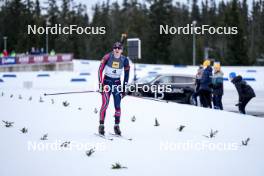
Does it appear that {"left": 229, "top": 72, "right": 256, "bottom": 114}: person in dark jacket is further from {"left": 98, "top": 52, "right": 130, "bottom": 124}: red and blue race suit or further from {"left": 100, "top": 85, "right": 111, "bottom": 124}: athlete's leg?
{"left": 100, "top": 85, "right": 111, "bottom": 124}: athlete's leg

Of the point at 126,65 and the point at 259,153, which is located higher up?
the point at 126,65

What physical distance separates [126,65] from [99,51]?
69.9 meters

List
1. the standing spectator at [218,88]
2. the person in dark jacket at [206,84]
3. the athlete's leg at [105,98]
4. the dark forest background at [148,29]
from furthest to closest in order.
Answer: the dark forest background at [148,29] → the person in dark jacket at [206,84] → the standing spectator at [218,88] → the athlete's leg at [105,98]

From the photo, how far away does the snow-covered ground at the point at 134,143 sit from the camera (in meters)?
6.57

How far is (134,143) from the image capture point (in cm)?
811

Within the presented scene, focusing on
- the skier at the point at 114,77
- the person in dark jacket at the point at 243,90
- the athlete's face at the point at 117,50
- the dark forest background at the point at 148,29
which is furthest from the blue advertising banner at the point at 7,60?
the athlete's face at the point at 117,50

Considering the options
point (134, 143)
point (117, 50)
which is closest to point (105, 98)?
point (117, 50)

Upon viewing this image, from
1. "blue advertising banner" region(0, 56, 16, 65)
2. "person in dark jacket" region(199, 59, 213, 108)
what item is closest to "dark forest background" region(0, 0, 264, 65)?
"blue advertising banner" region(0, 56, 16, 65)

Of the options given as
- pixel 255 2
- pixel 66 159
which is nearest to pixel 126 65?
pixel 66 159

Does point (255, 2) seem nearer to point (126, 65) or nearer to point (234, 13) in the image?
point (234, 13)

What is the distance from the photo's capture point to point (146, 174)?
627 centimetres

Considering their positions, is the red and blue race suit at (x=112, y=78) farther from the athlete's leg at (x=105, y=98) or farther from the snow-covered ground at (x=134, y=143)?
the snow-covered ground at (x=134, y=143)

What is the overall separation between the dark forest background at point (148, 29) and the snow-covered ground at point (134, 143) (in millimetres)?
50602

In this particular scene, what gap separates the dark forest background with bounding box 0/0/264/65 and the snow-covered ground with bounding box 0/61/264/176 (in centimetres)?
5060
